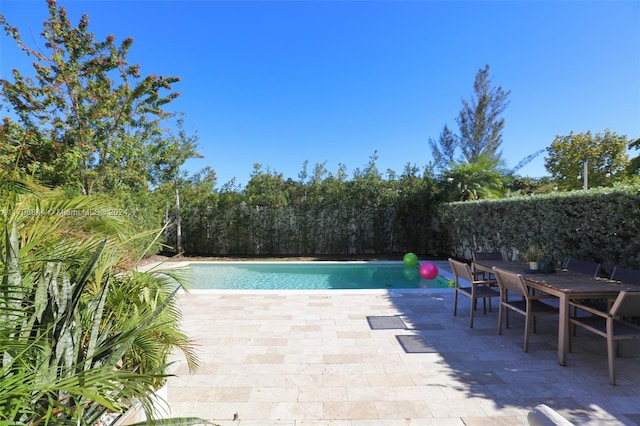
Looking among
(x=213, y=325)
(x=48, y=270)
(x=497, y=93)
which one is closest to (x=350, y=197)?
(x=213, y=325)

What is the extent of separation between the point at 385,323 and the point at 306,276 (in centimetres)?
621

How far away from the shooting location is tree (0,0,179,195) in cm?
899

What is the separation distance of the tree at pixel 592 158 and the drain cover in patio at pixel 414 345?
69.3ft

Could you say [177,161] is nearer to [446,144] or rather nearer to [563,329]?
[563,329]

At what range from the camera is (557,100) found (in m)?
13.8

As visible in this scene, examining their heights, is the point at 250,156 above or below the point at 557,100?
below

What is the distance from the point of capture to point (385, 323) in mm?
5051

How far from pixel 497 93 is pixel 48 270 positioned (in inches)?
1101

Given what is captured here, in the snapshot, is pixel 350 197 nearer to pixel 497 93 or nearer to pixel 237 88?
pixel 237 88

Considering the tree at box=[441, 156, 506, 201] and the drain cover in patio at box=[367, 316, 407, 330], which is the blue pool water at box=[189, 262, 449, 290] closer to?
the tree at box=[441, 156, 506, 201]

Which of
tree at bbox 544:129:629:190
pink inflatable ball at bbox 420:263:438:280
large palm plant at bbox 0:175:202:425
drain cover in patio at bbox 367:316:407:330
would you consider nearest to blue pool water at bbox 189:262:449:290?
pink inflatable ball at bbox 420:263:438:280

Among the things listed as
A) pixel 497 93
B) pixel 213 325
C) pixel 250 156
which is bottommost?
pixel 213 325

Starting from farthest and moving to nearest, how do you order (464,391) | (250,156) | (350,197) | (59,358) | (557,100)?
(250,156), (350,197), (557,100), (464,391), (59,358)

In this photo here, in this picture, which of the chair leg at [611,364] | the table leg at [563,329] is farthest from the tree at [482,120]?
the chair leg at [611,364]
